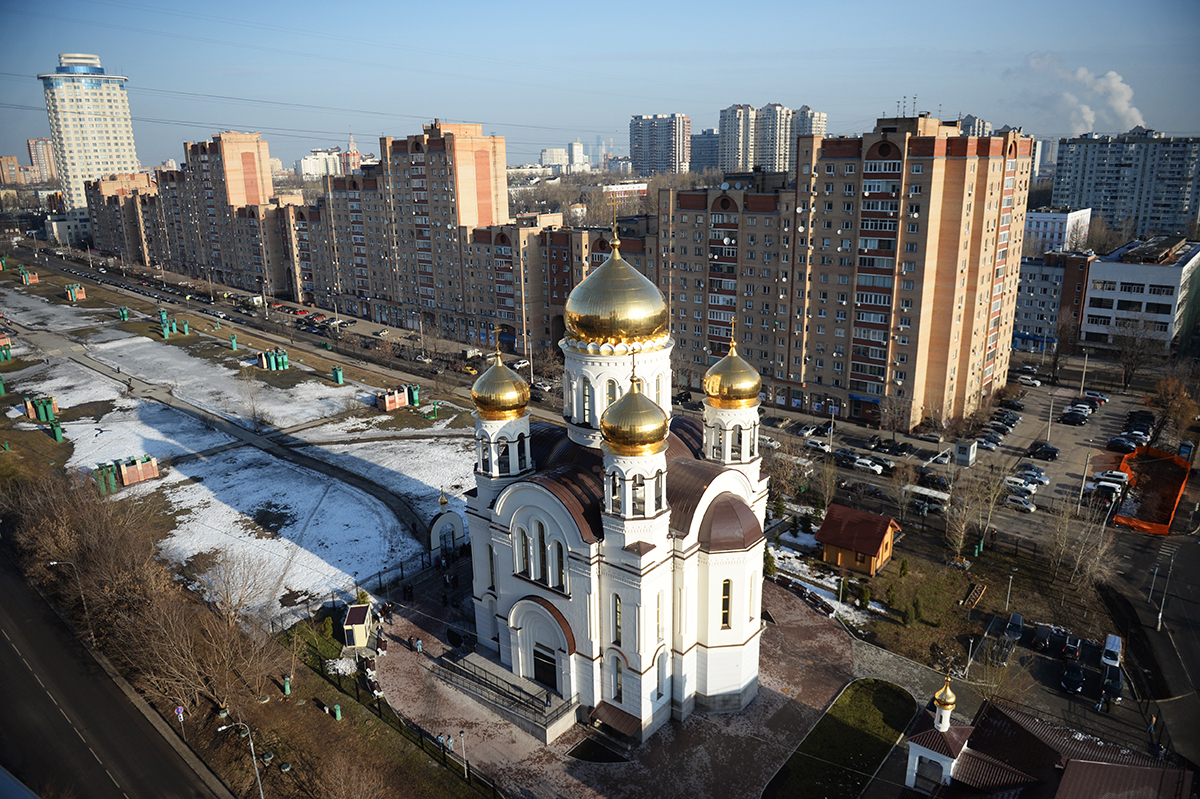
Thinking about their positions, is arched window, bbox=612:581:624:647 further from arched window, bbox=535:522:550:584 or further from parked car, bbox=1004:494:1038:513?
parked car, bbox=1004:494:1038:513

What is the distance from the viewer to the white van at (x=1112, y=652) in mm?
27797

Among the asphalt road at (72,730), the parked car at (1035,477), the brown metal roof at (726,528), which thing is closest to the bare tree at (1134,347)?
the parked car at (1035,477)

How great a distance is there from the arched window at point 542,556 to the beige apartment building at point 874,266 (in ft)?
98.0

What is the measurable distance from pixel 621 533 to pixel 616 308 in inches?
304

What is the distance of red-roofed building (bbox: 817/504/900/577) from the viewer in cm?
3456

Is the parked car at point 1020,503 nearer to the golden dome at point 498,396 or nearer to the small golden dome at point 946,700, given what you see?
the small golden dome at point 946,700

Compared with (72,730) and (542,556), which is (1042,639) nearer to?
(542,556)

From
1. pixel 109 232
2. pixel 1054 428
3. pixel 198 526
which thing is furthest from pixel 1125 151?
pixel 109 232

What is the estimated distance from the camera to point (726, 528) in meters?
25.6

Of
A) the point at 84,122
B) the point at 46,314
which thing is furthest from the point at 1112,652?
the point at 84,122

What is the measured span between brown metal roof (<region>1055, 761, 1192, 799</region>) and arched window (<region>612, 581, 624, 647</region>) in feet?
41.6

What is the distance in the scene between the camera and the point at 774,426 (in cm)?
5550

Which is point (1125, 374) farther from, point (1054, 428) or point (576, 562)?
point (576, 562)

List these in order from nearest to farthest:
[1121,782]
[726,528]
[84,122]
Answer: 1. [1121,782]
2. [726,528]
3. [84,122]
